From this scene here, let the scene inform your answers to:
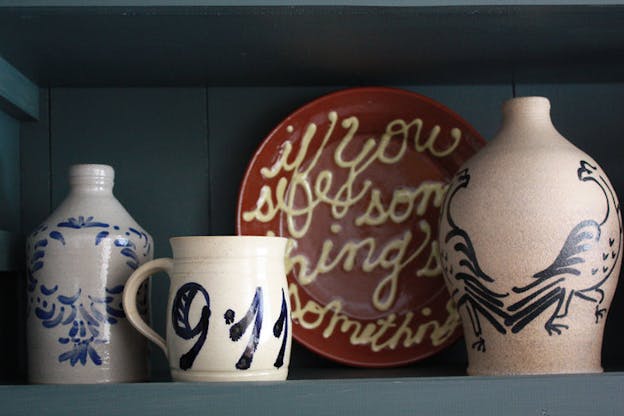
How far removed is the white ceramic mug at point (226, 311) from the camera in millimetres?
739

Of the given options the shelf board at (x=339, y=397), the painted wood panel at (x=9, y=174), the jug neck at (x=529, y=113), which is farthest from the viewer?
the painted wood panel at (x=9, y=174)

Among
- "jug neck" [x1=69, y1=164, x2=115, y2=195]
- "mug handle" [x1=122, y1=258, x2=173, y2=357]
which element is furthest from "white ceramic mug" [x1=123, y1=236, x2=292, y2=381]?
"jug neck" [x1=69, y1=164, x2=115, y2=195]

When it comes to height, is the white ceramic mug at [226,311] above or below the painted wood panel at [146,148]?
below

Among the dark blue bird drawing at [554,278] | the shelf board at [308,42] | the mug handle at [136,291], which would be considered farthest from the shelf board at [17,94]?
the dark blue bird drawing at [554,278]

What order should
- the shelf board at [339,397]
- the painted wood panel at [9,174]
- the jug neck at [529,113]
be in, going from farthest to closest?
the painted wood panel at [9,174], the jug neck at [529,113], the shelf board at [339,397]

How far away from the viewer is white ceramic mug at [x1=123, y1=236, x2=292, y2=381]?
2.42 ft

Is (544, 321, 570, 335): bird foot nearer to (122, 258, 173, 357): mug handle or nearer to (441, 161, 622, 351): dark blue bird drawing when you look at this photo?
(441, 161, 622, 351): dark blue bird drawing

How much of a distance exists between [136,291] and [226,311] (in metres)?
0.10

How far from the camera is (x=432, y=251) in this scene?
37.9 inches

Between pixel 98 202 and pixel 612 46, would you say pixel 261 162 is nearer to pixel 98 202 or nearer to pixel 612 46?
pixel 98 202

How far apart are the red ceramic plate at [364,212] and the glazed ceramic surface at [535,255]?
157 millimetres

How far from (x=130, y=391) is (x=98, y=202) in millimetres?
210

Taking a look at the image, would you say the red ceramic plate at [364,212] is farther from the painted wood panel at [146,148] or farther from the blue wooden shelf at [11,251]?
the blue wooden shelf at [11,251]

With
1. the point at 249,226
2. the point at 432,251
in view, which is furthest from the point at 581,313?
the point at 249,226
